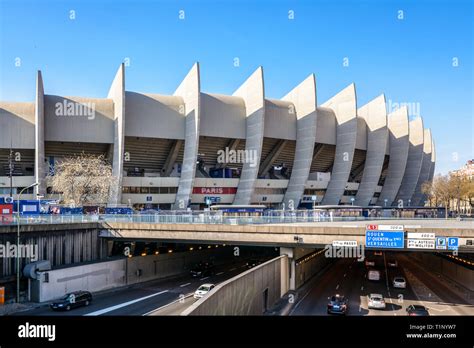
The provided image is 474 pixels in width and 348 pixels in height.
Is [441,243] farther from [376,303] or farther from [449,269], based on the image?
[449,269]

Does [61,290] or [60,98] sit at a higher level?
[60,98]

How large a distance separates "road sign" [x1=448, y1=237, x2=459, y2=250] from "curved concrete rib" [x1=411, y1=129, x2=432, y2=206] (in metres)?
86.8

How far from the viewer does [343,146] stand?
71188 mm

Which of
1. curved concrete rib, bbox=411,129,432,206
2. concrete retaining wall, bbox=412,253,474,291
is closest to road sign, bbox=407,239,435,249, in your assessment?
concrete retaining wall, bbox=412,253,474,291

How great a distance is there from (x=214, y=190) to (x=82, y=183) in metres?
20.3

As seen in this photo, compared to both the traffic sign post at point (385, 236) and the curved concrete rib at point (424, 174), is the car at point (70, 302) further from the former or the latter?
the curved concrete rib at point (424, 174)

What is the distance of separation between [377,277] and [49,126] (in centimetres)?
4284

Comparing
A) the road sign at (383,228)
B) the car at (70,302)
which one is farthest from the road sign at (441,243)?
the car at (70,302)

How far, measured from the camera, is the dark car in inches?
1438

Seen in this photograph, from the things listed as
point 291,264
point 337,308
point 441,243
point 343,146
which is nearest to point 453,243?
point 441,243

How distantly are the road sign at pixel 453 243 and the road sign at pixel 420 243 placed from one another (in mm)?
863

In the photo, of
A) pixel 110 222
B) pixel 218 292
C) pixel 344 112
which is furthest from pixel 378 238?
pixel 344 112
